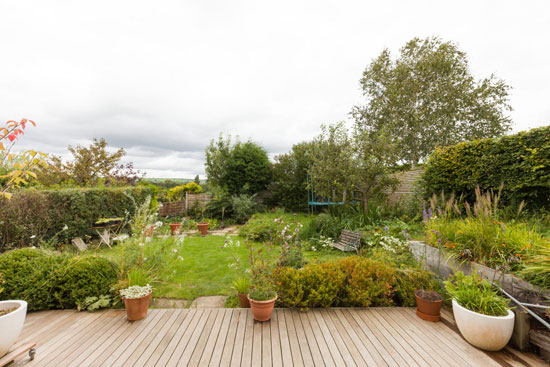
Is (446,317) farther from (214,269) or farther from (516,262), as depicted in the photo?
(214,269)

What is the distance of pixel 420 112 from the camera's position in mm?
13242

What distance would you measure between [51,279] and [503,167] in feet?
27.1

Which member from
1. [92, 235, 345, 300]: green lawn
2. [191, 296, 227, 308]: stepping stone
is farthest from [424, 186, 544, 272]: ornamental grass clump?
[191, 296, 227, 308]: stepping stone

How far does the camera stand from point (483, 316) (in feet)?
7.06

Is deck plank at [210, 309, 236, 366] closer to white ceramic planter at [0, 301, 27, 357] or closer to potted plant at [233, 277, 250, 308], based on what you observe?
potted plant at [233, 277, 250, 308]

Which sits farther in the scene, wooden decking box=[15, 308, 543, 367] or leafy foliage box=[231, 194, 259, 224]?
leafy foliage box=[231, 194, 259, 224]

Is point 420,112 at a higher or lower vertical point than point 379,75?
lower

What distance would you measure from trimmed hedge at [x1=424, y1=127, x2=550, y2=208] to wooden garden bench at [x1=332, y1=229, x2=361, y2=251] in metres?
2.78

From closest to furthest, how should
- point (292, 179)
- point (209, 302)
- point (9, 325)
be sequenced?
point (9, 325) → point (209, 302) → point (292, 179)

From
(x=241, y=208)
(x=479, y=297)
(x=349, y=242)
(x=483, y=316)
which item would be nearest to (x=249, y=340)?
(x=483, y=316)

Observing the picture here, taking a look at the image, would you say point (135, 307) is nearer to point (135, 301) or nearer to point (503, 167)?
point (135, 301)

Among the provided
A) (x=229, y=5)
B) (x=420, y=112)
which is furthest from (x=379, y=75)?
(x=229, y=5)

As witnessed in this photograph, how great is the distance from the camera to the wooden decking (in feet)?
6.80

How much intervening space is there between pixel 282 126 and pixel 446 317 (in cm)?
765
